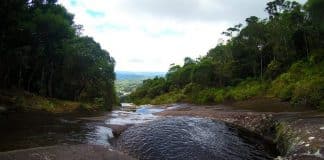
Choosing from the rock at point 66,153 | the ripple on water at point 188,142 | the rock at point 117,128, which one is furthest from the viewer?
the rock at point 117,128

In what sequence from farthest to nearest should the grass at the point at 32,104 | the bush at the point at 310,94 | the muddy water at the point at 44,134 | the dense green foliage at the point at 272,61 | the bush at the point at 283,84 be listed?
the dense green foliage at the point at 272,61, the bush at the point at 283,84, the grass at the point at 32,104, the bush at the point at 310,94, the muddy water at the point at 44,134

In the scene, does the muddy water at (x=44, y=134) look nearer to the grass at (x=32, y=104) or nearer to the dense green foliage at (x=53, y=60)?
the grass at (x=32, y=104)

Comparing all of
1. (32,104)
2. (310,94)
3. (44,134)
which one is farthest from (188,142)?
(32,104)

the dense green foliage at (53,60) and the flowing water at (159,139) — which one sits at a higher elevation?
the dense green foliage at (53,60)

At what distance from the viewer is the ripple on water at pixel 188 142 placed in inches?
749

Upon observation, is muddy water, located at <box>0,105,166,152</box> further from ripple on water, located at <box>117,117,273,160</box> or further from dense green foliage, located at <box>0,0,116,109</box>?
dense green foliage, located at <box>0,0,116,109</box>

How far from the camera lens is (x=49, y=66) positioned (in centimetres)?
5191

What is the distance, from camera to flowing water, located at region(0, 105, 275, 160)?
62.5 feet

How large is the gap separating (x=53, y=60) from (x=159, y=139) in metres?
35.4

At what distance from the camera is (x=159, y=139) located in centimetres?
2181

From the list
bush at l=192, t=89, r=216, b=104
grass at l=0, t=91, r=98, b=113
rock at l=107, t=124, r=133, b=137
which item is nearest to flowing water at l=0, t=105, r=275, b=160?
rock at l=107, t=124, r=133, b=137

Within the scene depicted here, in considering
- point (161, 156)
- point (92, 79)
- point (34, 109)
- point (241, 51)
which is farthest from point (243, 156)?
point (241, 51)

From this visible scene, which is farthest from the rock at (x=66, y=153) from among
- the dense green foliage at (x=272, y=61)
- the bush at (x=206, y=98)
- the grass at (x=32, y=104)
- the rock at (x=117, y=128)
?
the bush at (x=206, y=98)

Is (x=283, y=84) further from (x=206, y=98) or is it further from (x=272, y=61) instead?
(x=206, y=98)
